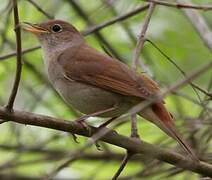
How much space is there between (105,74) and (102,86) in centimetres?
18

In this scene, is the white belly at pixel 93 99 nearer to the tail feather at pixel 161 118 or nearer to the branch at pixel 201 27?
the tail feather at pixel 161 118

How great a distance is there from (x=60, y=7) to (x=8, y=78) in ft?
3.97

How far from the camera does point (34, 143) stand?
8.03m

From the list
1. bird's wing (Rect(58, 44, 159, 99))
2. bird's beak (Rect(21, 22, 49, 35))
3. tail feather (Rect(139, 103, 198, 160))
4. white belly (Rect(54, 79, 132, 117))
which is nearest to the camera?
tail feather (Rect(139, 103, 198, 160))

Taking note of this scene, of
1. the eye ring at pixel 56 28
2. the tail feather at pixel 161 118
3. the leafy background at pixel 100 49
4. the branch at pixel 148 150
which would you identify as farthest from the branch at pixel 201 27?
the eye ring at pixel 56 28

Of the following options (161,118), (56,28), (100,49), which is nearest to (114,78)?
(161,118)

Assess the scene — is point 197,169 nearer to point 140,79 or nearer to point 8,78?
point 140,79

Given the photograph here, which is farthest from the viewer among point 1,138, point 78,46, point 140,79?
point 1,138

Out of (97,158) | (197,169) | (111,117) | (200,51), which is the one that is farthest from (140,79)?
(200,51)

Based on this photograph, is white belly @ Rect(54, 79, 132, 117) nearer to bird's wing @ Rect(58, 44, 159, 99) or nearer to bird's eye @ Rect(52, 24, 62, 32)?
bird's wing @ Rect(58, 44, 159, 99)

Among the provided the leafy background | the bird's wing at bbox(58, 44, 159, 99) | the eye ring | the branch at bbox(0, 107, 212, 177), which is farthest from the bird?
the leafy background

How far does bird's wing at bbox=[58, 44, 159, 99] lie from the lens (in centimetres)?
560

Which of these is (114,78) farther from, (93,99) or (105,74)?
(93,99)

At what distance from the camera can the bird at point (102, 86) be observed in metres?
5.53
